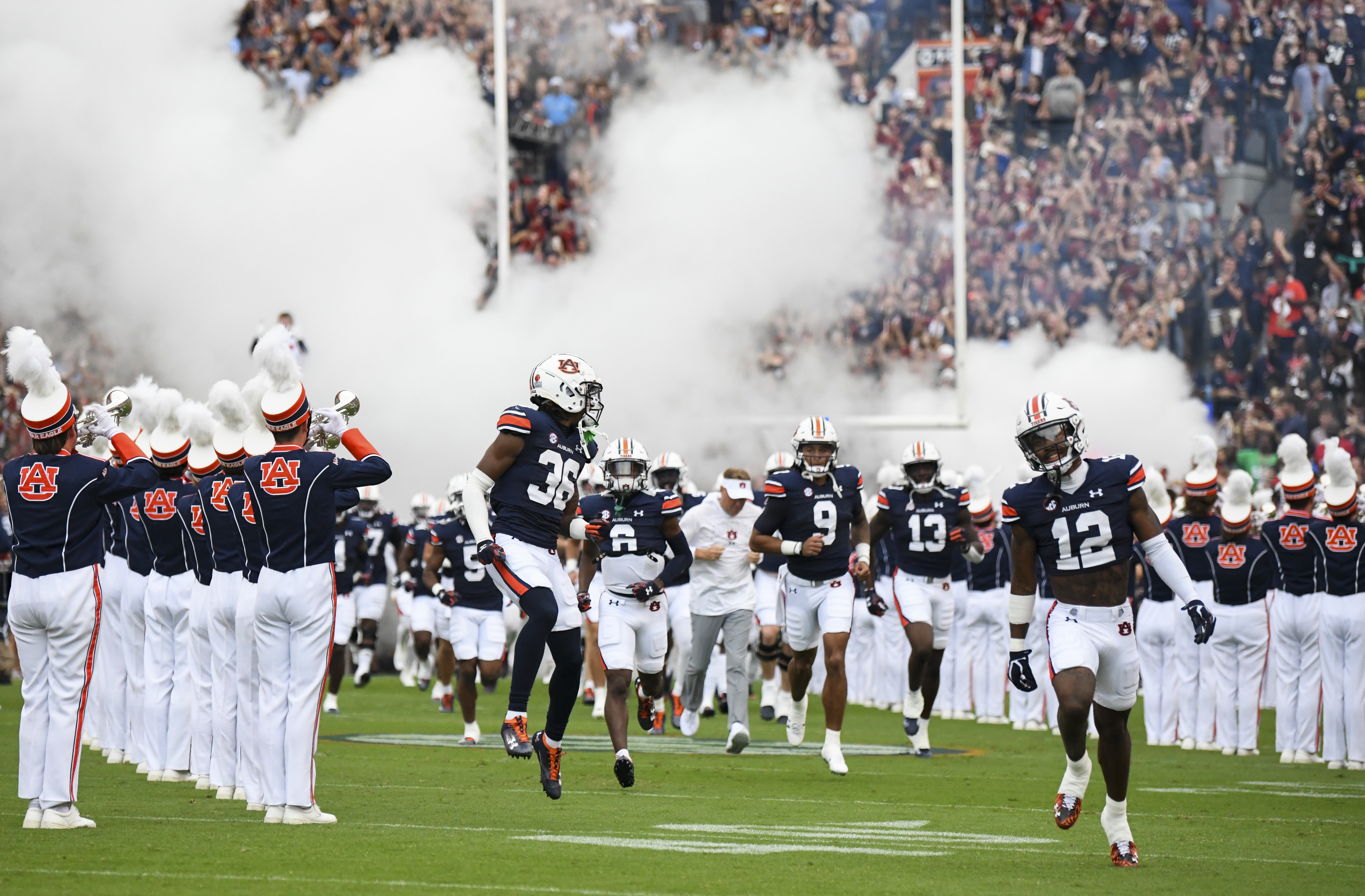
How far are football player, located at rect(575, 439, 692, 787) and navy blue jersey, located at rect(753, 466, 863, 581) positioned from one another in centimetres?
67

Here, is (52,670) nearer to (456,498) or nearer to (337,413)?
(337,413)

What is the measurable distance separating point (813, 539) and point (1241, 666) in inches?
165

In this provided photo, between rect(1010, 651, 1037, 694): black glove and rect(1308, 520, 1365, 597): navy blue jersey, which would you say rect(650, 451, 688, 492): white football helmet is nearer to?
rect(1308, 520, 1365, 597): navy blue jersey

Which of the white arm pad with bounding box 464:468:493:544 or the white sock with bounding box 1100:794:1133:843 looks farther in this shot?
the white arm pad with bounding box 464:468:493:544

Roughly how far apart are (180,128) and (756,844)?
18.4 metres

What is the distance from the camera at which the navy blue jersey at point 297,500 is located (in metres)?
7.99

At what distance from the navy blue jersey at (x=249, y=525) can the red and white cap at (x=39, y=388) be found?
804 mm

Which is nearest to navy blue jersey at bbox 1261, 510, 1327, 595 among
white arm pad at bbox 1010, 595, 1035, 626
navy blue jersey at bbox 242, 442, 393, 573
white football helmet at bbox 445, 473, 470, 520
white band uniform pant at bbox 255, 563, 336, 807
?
white arm pad at bbox 1010, 595, 1035, 626

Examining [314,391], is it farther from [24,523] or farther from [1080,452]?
[1080,452]

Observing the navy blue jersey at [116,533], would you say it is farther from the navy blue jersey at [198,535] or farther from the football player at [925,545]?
the football player at [925,545]

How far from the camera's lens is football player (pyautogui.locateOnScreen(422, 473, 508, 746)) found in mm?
13430

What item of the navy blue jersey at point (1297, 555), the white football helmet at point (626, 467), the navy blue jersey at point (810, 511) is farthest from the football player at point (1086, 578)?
the navy blue jersey at point (1297, 555)

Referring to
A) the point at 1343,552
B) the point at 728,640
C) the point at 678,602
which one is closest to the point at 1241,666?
the point at 1343,552

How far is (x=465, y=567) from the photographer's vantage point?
46.7ft
